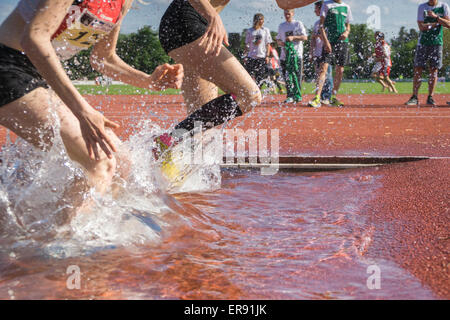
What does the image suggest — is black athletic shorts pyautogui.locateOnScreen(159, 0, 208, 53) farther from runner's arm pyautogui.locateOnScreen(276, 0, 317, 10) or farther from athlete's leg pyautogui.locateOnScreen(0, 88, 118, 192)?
athlete's leg pyautogui.locateOnScreen(0, 88, 118, 192)

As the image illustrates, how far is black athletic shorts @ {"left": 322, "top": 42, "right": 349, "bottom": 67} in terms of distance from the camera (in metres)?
10.8

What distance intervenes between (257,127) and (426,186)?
4.77 m

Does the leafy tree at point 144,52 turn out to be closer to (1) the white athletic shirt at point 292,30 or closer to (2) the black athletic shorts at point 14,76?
(1) the white athletic shirt at point 292,30

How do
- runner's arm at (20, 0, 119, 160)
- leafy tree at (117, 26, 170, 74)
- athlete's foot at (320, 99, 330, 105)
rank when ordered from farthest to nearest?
leafy tree at (117, 26, 170, 74) → athlete's foot at (320, 99, 330, 105) → runner's arm at (20, 0, 119, 160)

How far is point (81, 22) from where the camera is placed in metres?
2.44

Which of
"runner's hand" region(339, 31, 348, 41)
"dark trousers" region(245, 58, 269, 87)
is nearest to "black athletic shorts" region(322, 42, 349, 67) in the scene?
"runner's hand" region(339, 31, 348, 41)

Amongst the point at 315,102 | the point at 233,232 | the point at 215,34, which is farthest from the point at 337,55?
the point at 233,232

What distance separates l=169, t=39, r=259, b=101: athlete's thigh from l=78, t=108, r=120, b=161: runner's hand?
1.45 m

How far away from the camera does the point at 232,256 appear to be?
228cm

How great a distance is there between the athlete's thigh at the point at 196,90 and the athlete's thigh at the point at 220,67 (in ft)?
1.14

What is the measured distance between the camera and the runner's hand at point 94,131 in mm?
2115

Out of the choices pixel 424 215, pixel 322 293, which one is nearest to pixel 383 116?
pixel 424 215

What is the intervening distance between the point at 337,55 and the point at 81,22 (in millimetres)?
9119

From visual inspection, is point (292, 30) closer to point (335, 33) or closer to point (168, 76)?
point (335, 33)
